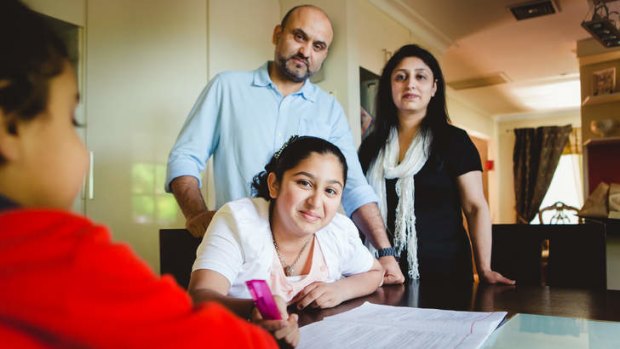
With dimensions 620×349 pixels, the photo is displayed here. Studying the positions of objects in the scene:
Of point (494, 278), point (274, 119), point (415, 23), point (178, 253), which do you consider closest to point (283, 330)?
point (178, 253)

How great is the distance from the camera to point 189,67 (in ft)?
8.31

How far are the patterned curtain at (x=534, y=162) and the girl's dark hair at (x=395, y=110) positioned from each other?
24.7ft

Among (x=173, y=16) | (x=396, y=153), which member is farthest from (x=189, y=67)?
(x=396, y=153)

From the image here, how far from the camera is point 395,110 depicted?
1784 millimetres

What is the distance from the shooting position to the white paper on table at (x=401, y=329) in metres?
0.67

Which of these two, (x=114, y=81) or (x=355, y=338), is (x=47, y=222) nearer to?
(x=355, y=338)

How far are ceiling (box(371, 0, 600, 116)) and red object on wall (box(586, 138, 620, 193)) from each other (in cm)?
103

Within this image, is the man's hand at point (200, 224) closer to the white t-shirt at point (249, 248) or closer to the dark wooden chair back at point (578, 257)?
the white t-shirt at point (249, 248)

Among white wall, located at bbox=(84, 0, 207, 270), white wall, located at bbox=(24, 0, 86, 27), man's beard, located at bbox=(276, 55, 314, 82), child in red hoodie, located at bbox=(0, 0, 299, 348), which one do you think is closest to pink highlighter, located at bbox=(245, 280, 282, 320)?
child in red hoodie, located at bbox=(0, 0, 299, 348)

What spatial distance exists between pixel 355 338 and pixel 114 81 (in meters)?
1.89

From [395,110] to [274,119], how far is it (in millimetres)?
460

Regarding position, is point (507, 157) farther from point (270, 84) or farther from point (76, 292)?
point (76, 292)

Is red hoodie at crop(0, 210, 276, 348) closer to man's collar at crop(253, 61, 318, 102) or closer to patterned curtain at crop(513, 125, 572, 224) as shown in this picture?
man's collar at crop(253, 61, 318, 102)

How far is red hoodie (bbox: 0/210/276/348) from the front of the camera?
31 cm
